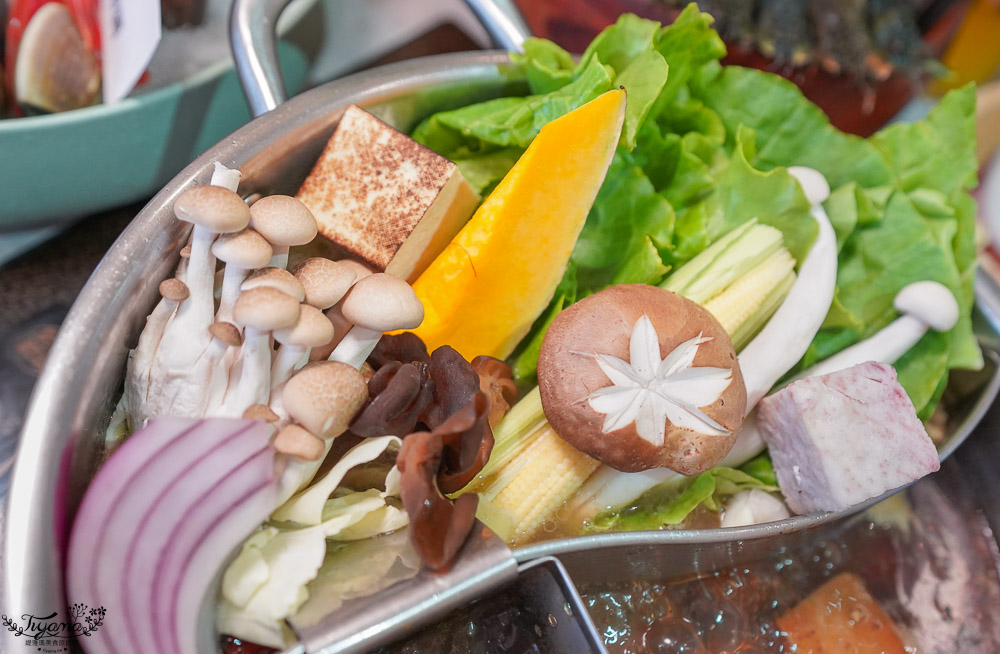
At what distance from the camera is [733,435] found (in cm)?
104

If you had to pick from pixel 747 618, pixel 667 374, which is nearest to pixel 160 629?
pixel 667 374

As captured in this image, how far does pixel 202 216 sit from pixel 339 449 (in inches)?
14.7

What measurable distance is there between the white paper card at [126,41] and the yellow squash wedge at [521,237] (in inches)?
23.4

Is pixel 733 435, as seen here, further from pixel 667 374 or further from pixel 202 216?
pixel 202 216

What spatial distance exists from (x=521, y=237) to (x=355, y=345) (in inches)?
13.6

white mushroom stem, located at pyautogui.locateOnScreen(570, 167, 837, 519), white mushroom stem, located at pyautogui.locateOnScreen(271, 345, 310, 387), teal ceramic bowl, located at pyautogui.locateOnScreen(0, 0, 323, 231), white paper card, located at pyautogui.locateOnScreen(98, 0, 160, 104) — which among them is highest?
white paper card, located at pyautogui.locateOnScreen(98, 0, 160, 104)

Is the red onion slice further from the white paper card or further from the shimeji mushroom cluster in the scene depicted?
the white paper card

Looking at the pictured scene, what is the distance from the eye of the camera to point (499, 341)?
47.3 inches

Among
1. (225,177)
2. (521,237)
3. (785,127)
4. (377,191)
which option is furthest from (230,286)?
(785,127)

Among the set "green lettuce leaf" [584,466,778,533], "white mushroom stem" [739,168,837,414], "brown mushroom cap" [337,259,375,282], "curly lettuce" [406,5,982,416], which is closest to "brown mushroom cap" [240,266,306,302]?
"brown mushroom cap" [337,259,375,282]

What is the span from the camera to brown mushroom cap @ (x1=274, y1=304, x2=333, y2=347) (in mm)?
852

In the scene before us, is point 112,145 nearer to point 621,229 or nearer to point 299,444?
point 299,444

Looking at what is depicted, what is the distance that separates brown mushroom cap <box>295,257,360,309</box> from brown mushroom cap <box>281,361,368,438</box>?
0.09m

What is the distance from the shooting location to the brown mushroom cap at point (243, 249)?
0.87m
